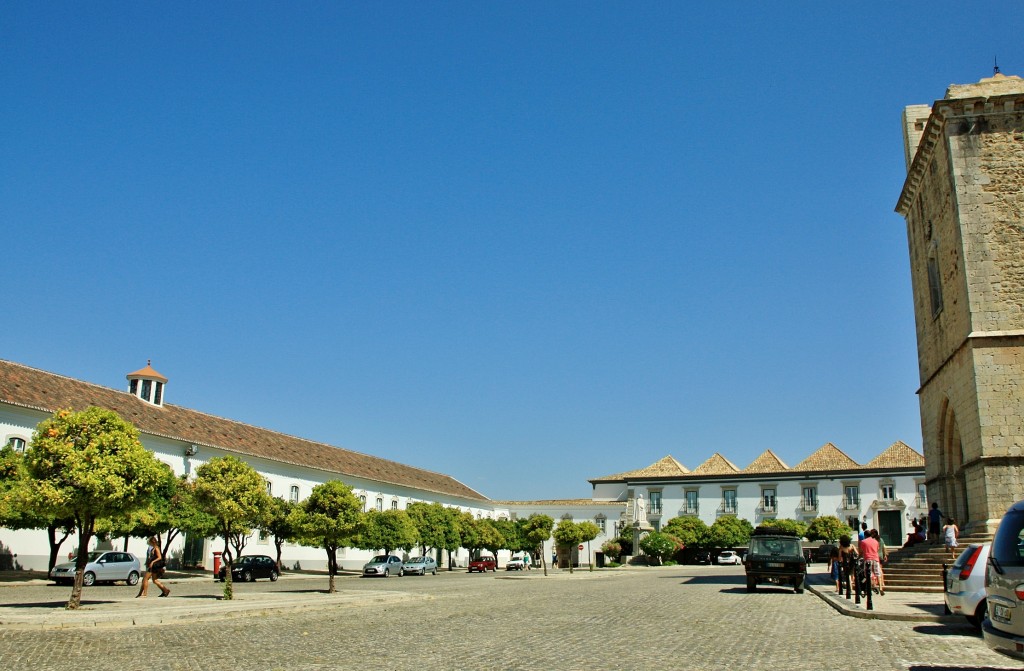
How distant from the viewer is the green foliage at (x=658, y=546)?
58.8 m

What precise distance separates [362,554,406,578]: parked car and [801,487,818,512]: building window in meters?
36.8

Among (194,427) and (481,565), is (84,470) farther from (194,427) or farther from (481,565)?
(481,565)

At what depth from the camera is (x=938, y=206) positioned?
25219mm

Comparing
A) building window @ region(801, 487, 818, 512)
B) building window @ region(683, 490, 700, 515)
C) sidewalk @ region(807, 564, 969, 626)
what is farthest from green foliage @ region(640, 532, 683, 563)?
sidewalk @ region(807, 564, 969, 626)

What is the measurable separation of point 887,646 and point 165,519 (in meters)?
30.4

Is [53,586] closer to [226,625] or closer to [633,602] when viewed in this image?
[226,625]

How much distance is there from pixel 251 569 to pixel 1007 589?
32.6m

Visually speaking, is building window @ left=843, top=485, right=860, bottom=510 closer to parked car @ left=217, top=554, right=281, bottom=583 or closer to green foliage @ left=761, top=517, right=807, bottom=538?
green foliage @ left=761, top=517, right=807, bottom=538

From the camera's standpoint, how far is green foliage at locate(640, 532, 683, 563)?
193ft

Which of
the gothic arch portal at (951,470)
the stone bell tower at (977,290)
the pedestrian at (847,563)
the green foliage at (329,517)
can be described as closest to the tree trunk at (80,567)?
the green foliage at (329,517)

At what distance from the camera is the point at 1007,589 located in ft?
24.8

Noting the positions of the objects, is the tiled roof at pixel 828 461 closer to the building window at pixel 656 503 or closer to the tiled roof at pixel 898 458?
the tiled roof at pixel 898 458

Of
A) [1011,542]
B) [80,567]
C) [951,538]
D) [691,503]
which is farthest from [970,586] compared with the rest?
[691,503]

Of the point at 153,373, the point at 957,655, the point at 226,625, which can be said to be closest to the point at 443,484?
the point at 153,373
